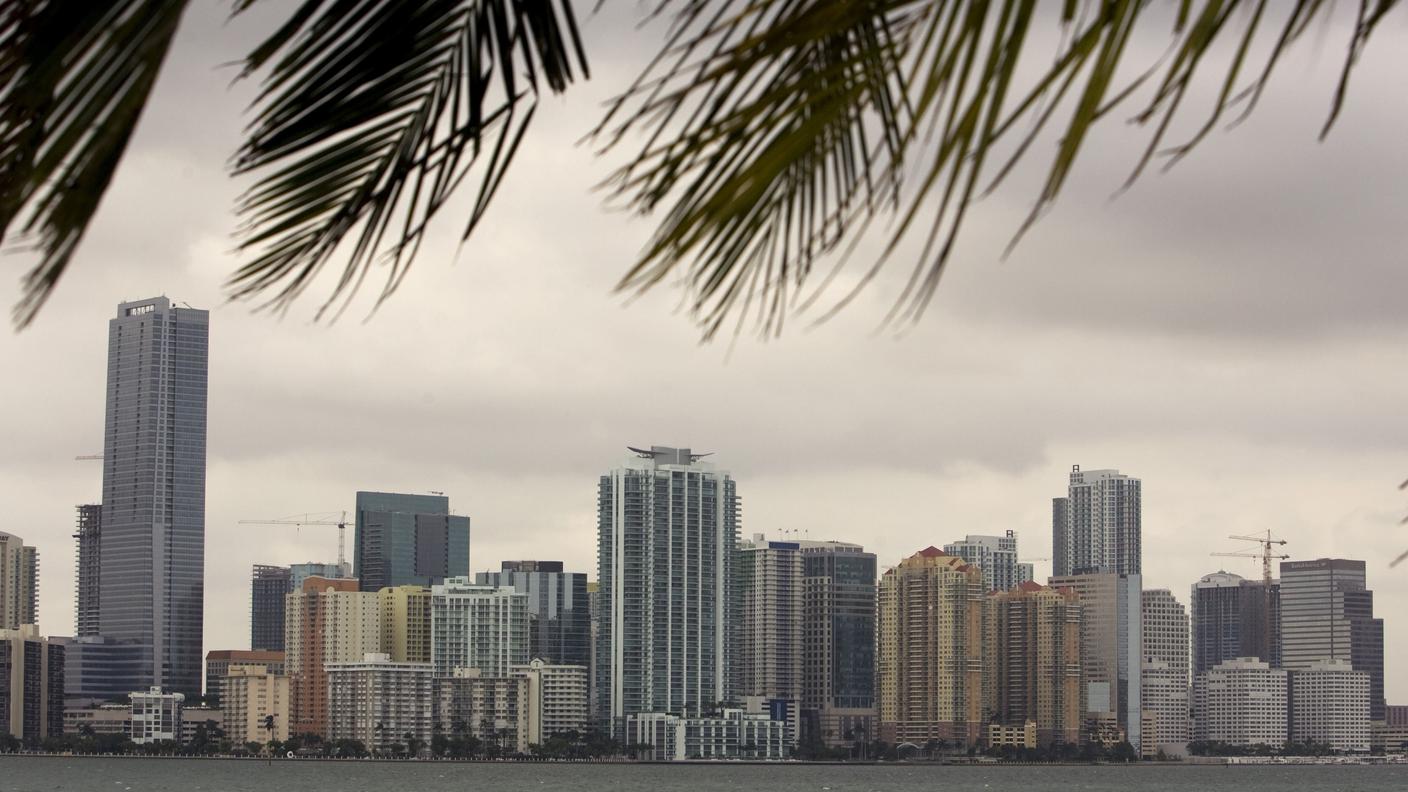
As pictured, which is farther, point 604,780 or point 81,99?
Answer: point 604,780

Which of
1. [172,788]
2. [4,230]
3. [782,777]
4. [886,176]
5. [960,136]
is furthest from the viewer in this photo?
[782,777]

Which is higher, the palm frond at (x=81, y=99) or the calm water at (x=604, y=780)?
the palm frond at (x=81, y=99)

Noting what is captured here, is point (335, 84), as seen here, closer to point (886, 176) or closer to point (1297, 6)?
point (886, 176)

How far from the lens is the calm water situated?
148625 mm

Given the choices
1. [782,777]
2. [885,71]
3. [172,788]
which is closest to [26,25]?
[885,71]

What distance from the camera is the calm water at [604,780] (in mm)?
148625

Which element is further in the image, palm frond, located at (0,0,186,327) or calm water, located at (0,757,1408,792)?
calm water, located at (0,757,1408,792)

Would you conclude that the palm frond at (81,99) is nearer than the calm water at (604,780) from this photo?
Yes

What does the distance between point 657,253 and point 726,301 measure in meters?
0.39

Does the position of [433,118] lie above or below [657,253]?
above

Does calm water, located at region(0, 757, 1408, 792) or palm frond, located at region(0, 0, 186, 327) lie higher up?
palm frond, located at region(0, 0, 186, 327)

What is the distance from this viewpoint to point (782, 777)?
179125mm

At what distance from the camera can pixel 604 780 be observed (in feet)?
532

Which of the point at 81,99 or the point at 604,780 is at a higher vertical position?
the point at 81,99
